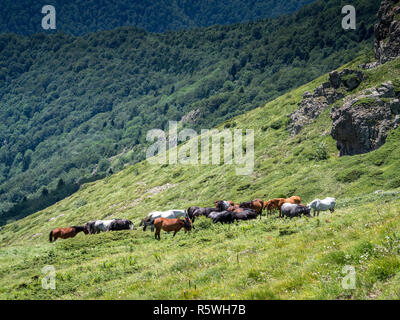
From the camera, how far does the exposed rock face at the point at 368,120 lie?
54469mm

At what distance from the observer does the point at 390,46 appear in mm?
83062

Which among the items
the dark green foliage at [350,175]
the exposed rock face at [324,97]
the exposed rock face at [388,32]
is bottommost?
the dark green foliage at [350,175]

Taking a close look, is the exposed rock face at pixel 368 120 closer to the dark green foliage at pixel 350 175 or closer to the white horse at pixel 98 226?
the dark green foliage at pixel 350 175

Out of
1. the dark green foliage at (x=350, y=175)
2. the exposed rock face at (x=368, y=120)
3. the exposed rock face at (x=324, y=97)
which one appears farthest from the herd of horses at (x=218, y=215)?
the exposed rock face at (x=324, y=97)

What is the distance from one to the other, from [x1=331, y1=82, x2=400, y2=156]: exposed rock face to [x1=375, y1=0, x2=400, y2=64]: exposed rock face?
27.4 m

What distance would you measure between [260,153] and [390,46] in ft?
119

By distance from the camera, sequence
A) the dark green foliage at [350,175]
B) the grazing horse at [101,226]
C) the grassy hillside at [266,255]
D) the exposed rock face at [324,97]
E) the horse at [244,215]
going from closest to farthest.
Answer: the grassy hillside at [266,255]
the horse at [244,215]
the grazing horse at [101,226]
the dark green foliage at [350,175]
the exposed rock face at [324,97]

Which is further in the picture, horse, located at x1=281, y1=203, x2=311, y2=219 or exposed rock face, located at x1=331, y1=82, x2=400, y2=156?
exposed rock face, located at x1=331, y1=82, x2=400, y2=156

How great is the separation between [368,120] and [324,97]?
36.2 m

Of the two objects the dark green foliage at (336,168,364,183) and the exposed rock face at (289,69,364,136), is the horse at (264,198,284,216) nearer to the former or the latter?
the dark green foliage at (336,168,364,183)

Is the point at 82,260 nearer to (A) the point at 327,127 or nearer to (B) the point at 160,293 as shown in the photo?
(B) the point at 160,293

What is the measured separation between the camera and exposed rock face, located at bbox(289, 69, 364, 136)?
257 feet

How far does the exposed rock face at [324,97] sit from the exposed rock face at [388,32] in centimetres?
1085

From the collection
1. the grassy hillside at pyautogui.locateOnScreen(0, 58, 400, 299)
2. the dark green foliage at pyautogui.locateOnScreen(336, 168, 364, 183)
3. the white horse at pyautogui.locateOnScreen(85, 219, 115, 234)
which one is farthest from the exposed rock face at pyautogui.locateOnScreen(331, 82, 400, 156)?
the white horse at pyautogui.locateOnScreen(85, 219, 115, 234)
